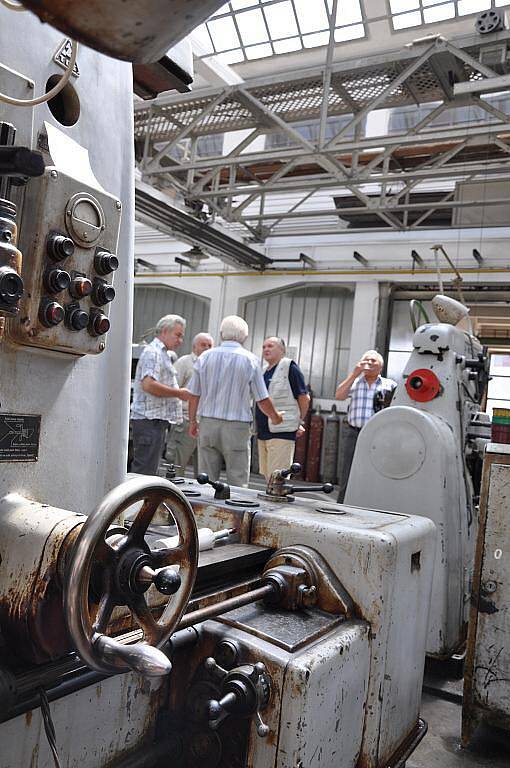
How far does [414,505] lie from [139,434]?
5.89ft

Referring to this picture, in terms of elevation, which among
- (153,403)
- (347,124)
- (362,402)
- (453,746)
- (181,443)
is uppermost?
(347,124)

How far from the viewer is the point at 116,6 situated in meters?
0.54

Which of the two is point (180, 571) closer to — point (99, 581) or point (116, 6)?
point (99, 581)

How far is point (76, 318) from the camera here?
1.05m

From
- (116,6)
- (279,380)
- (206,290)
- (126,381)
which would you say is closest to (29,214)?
(126,381)

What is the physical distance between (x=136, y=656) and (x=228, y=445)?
9.25ft

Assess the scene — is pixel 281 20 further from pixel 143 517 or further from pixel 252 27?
pixel 143 517

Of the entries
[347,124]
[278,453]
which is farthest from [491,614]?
[347,124]

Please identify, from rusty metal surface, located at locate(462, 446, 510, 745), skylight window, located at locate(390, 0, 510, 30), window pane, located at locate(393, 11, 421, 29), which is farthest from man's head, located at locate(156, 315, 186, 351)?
window pane, located at locate(393, 11, 421, 29)

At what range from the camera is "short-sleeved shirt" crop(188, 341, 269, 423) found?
354 cm

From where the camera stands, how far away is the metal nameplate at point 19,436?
100 cm

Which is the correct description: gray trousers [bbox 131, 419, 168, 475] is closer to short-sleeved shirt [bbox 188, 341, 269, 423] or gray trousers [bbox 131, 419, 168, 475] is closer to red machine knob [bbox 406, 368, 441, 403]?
short-sleeved shirt [bbox 188, 341, 269, 423]

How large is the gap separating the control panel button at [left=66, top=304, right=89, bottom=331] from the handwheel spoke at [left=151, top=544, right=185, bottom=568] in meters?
0.40

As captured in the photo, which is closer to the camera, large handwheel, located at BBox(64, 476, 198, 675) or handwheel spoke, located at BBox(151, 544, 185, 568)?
large handwheel, located at BBox(64, 476, 198, 675)
